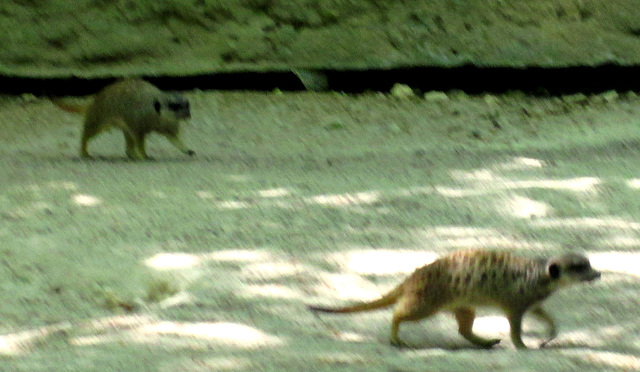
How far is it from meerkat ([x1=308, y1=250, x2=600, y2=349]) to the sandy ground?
0.08m

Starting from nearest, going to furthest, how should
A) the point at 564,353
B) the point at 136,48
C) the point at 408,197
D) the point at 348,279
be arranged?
the point at 564,353
the point at 348,279
the point at 408,197
the point at 136,48

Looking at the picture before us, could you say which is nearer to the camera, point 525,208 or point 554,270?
point 554,270

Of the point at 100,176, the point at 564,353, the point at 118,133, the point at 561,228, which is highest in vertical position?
the point at 564,353

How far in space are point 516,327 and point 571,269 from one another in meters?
0.22

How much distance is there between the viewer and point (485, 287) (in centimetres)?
268

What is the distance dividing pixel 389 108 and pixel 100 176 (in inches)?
90.9

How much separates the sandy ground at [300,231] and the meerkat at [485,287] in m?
0.08

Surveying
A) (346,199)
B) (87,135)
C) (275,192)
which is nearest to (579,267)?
(346,199)

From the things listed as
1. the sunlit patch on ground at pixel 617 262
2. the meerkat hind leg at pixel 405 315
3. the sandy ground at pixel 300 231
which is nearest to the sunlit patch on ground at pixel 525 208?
the sandy ground at pixel 300 231

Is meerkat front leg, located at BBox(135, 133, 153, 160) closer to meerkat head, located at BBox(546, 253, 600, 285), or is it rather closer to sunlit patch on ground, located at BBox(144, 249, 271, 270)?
sunlit patch on ground, located at BBox(144, 249, 271, 270)

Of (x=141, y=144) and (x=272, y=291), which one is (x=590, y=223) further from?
(x=141, y=144)

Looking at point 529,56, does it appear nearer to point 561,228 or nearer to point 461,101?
point 461,101

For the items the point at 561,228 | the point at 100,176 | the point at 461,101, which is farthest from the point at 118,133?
the point at 561,228

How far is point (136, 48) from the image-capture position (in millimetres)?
6754
